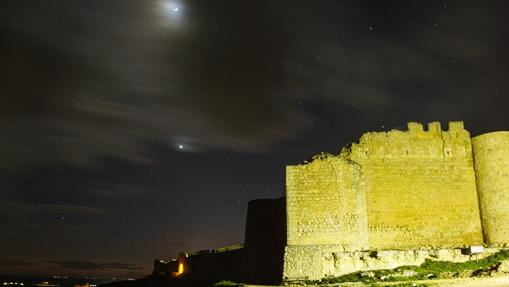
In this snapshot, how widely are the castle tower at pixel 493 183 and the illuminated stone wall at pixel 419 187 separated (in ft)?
1.22

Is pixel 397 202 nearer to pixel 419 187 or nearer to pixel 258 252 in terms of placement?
pixel 419 187

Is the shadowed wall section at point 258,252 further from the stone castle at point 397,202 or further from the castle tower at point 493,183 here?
the castle tower at point 493,183

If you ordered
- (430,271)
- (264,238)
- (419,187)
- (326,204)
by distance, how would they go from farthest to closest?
(264,238), (419,187), (326,204), (430,271)

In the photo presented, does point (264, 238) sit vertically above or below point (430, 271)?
above

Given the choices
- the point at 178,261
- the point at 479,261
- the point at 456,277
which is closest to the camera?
the point at 456,277

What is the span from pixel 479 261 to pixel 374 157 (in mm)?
7220

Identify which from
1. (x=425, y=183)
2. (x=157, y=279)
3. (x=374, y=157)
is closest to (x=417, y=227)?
(x=425, y=183)

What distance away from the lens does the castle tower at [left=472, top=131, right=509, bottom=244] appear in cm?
2471

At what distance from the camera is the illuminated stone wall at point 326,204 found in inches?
930

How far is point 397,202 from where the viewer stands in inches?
1005

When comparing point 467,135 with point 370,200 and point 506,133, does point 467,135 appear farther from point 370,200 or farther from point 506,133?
point 370,200

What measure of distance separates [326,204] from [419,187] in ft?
18.2

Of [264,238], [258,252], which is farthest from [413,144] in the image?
[258,252]

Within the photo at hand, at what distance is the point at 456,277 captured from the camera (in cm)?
2023
